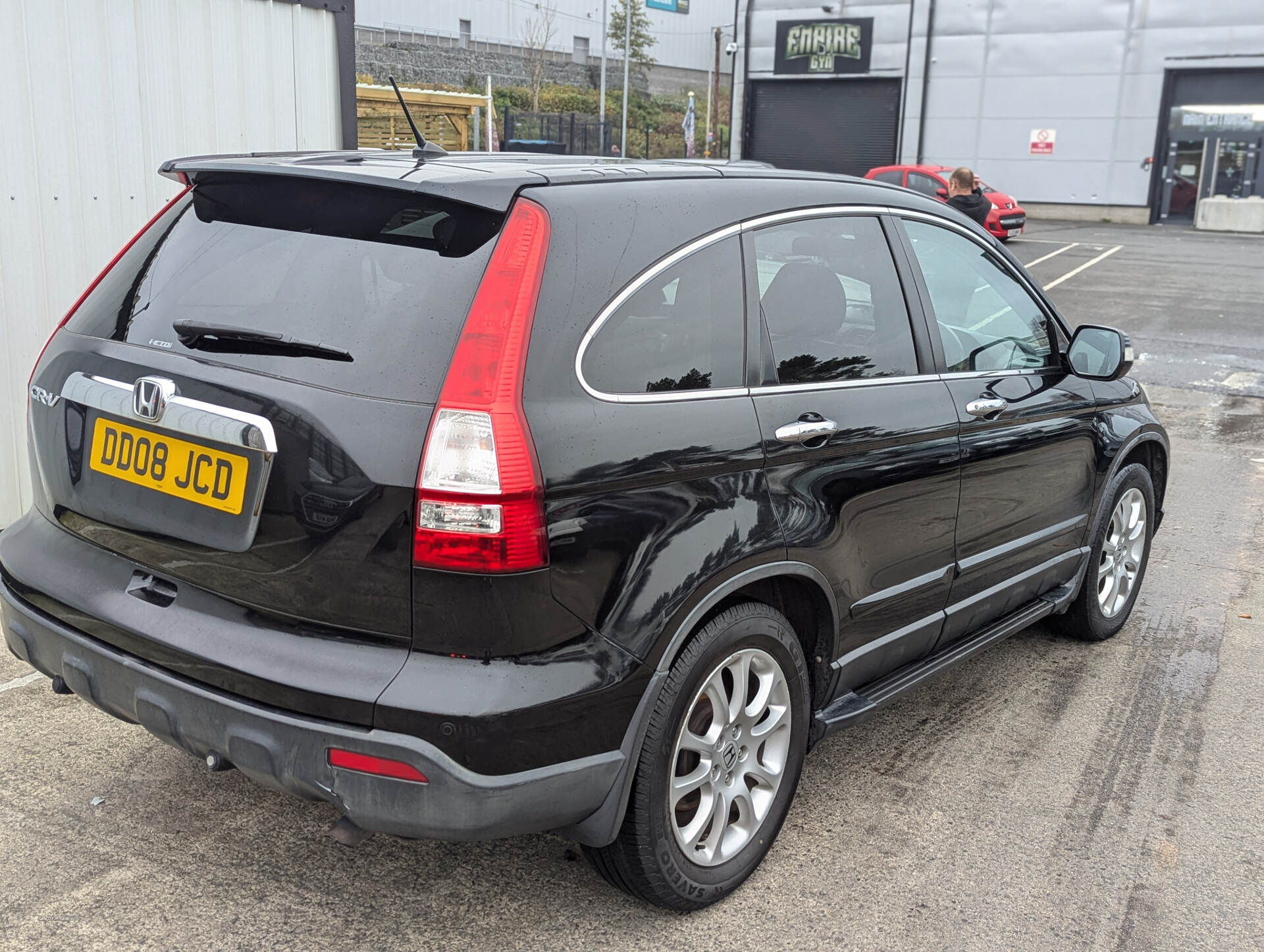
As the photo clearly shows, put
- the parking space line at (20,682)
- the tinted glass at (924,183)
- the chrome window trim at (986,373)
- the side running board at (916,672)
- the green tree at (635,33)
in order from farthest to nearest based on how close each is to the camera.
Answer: the green tree at (635,33), the tinted glass at (924,183), the parking space line at (20,682), the chrome window trim at (986,373), the side running board at (916,672)

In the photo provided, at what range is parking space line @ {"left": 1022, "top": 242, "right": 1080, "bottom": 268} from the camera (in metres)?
21.8

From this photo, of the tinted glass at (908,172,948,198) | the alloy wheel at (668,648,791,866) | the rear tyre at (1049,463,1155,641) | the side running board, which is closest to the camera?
the alloy wheel at (668,648,791,866)

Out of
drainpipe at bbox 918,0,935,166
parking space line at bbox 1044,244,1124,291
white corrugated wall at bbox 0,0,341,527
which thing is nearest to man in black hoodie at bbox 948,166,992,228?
parking space line at bbox 1044,244,1124,291

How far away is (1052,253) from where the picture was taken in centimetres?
2381

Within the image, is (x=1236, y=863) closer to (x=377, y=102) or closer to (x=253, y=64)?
(x=253, y=64)

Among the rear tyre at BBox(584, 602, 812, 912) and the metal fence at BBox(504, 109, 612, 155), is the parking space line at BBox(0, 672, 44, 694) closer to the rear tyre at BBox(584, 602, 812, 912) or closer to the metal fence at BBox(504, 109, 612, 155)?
the rear tyre at BBox(584, 602, 812, 912)

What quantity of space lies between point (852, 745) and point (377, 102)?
1873 centimetres

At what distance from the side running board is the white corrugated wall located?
3.92 metres

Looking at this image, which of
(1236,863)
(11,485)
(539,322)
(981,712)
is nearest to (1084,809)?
(1236,863)

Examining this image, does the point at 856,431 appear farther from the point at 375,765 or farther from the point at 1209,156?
the point at 1209,156

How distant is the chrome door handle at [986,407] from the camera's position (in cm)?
353

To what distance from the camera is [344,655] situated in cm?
235

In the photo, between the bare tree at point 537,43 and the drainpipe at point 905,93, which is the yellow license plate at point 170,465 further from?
the bare tree at point 537,43

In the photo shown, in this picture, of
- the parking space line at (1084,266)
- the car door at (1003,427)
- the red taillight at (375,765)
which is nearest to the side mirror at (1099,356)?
the car door at (1003,427)
